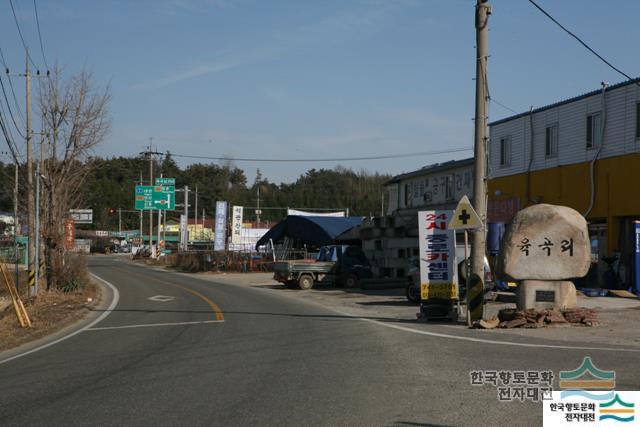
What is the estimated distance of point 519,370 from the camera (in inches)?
400

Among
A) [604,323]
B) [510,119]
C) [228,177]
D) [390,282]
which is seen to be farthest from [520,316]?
[228,177]

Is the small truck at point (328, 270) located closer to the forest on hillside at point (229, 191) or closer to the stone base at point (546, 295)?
the stone base at point (546, 295)

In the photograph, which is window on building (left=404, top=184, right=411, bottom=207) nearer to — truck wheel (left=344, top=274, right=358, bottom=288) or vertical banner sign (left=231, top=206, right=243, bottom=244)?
vertical banner sign (left=231, top=206, right=243, bottom=244)

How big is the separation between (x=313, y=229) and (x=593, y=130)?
25.1m

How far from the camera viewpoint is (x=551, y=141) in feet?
103

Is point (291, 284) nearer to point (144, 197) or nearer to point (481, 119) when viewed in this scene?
point (481, 119)

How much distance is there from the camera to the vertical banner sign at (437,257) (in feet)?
59.6

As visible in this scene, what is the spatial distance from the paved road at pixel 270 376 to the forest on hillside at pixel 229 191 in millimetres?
100083

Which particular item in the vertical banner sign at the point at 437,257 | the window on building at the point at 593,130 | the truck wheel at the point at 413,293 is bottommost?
the truck wheel at the point at 413,293

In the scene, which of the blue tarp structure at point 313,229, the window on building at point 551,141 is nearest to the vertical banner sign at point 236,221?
the blue tarp structure at point 313,229

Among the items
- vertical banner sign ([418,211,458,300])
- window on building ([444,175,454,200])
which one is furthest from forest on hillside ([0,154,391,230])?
vertical banner sign ([418,211,458,300])

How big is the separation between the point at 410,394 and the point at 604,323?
9.94m

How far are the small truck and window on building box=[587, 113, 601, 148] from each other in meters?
12.4

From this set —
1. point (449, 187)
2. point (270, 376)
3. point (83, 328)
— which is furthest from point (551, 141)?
point (270, 376)
